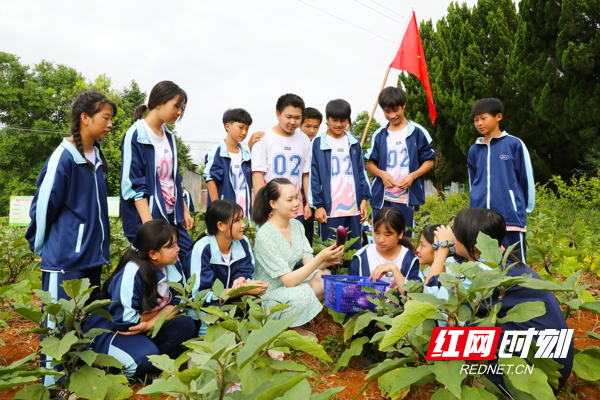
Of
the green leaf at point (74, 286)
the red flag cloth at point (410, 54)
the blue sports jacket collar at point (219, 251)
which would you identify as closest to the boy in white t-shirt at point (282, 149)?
the blue sports jacket collar at point (219, 251)

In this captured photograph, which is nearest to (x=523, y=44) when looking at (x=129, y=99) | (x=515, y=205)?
(x=515, y=205)

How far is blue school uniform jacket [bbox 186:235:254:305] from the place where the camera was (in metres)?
2.99

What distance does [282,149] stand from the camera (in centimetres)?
409

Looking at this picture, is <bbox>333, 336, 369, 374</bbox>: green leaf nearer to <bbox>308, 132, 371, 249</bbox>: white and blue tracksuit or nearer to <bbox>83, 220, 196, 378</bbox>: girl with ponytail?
<bbox>83, 220, 196, 378</bbox>: girl with ponytail

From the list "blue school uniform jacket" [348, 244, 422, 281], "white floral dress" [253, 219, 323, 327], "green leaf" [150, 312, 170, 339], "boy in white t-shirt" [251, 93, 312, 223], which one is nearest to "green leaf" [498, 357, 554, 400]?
"blue school uniform jacket" [348, 244, 422, 281]

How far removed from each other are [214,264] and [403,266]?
1231 millimetres

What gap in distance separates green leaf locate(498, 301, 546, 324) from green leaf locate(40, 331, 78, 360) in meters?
1.78

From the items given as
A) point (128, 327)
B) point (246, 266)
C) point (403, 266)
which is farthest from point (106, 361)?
point (403, 266)

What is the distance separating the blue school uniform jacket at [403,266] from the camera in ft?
9.95

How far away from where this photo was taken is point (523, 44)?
10.6 metres

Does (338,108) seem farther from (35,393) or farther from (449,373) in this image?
(35,393)

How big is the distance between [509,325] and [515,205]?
195cm

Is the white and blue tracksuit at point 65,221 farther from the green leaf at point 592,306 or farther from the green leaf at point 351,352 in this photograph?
the green leaf at point 592,306

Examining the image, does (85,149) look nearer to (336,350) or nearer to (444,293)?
(336,350)
